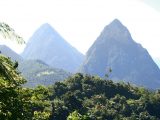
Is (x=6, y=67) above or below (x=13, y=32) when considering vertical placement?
below

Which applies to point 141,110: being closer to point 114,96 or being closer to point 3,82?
point 114,96

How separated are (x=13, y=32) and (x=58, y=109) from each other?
11020 cm

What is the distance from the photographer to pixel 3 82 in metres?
12.1

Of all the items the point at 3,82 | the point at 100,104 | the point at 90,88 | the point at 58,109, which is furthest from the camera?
the point at 90,88

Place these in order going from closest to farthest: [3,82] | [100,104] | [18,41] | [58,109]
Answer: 1. [18,41]
2. [3,82]
3. [58,109]
4. [100,104]

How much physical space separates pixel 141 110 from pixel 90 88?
20.9 metres

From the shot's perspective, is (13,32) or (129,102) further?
(129,102)

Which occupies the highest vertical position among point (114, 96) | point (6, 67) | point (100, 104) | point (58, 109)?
point (114, 96)

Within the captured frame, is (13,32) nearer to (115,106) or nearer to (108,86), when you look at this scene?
(115,106)

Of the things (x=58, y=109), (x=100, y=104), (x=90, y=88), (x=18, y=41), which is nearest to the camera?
(x=18, y=41)

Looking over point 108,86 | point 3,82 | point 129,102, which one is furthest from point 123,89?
point 3,82

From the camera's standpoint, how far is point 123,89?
165 m

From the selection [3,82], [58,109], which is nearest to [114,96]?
[58,109]

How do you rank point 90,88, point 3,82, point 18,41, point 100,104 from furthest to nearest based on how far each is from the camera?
point 90,88, point 100,104, point 3,82, point 18,41
